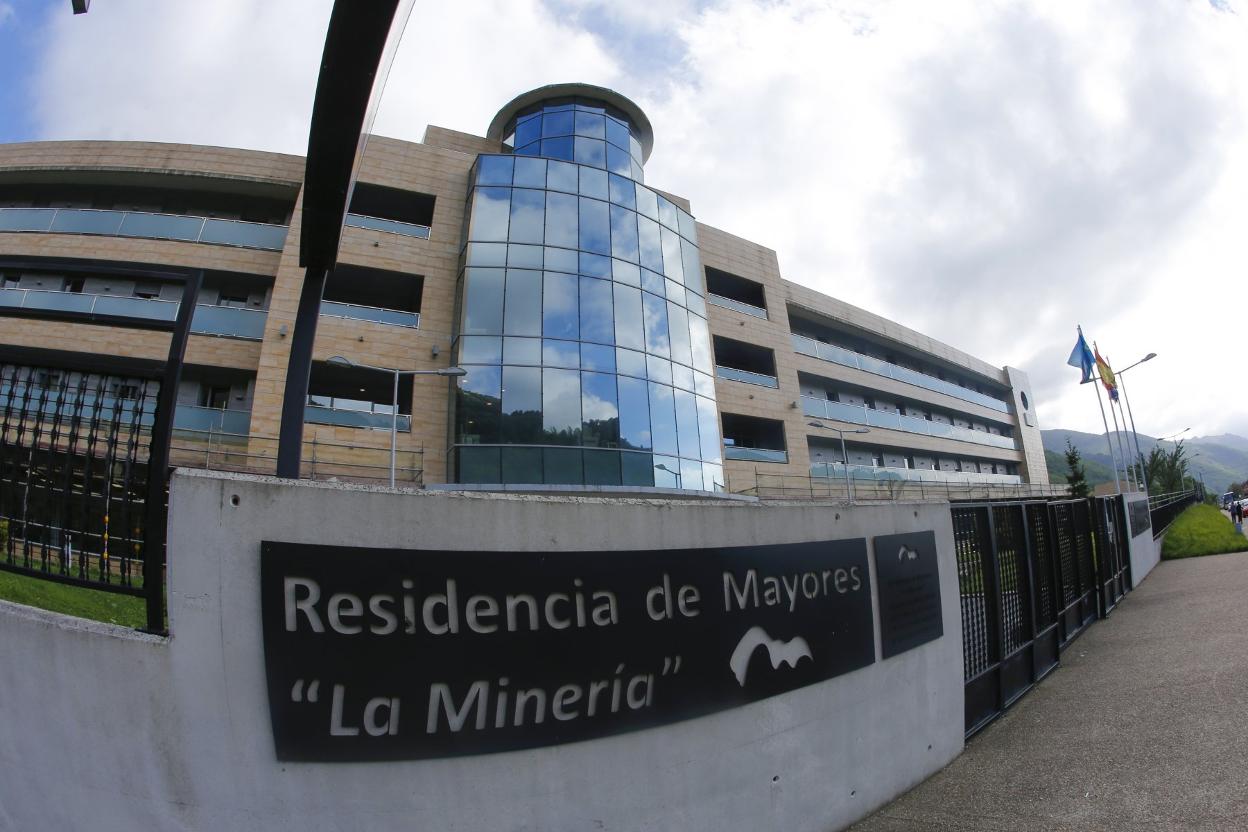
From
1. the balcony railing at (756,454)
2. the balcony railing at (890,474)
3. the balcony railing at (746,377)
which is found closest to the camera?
the balcony railing at (756,454)

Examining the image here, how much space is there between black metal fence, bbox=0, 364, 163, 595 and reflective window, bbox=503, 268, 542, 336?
1494cm

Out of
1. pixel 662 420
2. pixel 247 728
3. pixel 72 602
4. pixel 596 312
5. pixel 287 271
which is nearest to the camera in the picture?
pixel 247 728

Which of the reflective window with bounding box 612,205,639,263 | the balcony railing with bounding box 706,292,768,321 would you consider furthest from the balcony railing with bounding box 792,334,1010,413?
the reflective window with bounding box 612,205,639,263

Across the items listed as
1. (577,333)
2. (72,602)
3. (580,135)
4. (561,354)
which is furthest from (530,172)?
(72,602)

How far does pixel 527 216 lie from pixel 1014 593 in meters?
17.2

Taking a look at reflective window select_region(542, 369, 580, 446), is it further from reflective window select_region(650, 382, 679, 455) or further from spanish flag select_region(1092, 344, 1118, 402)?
spanish flag select_region(1092, 344, 1118, 402)

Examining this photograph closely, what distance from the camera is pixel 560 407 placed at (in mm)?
17375

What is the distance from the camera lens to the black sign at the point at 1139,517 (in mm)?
14775

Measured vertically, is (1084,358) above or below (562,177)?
below

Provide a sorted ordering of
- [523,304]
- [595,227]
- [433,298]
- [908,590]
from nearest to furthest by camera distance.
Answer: [908,590], [523,304], [433,298], [595,227]

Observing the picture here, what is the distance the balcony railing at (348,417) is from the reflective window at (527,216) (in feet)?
22.7

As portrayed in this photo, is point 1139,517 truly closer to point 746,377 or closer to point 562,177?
point 746,377

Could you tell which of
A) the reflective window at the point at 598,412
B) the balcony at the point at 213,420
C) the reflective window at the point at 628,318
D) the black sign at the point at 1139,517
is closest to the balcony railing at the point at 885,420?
the reflective window at the point at 628,318

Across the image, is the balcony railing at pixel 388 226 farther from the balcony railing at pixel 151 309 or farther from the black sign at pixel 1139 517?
the black sign at pixel 1139 517
